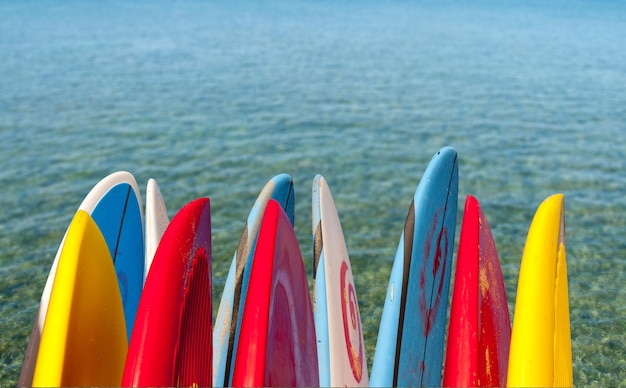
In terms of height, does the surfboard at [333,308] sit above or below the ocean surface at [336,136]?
below

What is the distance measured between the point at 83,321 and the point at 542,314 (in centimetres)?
126

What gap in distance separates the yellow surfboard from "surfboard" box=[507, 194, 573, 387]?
1.12 m

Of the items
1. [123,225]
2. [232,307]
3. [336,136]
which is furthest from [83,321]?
[336,136]

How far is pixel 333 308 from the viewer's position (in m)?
2.11

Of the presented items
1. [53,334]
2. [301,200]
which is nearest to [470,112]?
Result: [301,200]

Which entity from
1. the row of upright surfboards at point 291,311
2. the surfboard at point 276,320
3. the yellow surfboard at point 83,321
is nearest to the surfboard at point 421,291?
the row of upright surfboards at point 291,311

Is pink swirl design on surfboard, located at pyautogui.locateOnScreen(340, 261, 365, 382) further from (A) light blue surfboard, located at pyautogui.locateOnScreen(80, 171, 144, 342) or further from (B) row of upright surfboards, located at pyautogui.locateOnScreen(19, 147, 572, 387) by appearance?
(A) light blue surfboard, located at pyautogui.locateOnScreen(80, 171, 144, 342)

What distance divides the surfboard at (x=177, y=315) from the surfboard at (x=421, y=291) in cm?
63

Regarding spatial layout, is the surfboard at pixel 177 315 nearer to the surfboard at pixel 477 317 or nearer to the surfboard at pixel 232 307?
the surfboard at pixel 232 307

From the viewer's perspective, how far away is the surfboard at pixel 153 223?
2.89m

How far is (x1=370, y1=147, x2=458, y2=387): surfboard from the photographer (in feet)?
7.22

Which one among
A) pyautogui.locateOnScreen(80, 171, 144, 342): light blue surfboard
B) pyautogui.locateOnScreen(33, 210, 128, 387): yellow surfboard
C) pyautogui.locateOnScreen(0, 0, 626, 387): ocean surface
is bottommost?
pyautogui.locateOnScreen(33, 210, 128, 387): yellow surfboard

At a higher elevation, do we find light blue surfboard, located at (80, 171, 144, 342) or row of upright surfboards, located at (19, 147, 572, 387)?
light blue surfboard, located at (80, 171, 144, 342)

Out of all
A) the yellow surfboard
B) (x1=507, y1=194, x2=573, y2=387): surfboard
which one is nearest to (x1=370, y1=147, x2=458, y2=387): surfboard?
(x1=507, y1=194, x2=573, y2=387): surfboard
